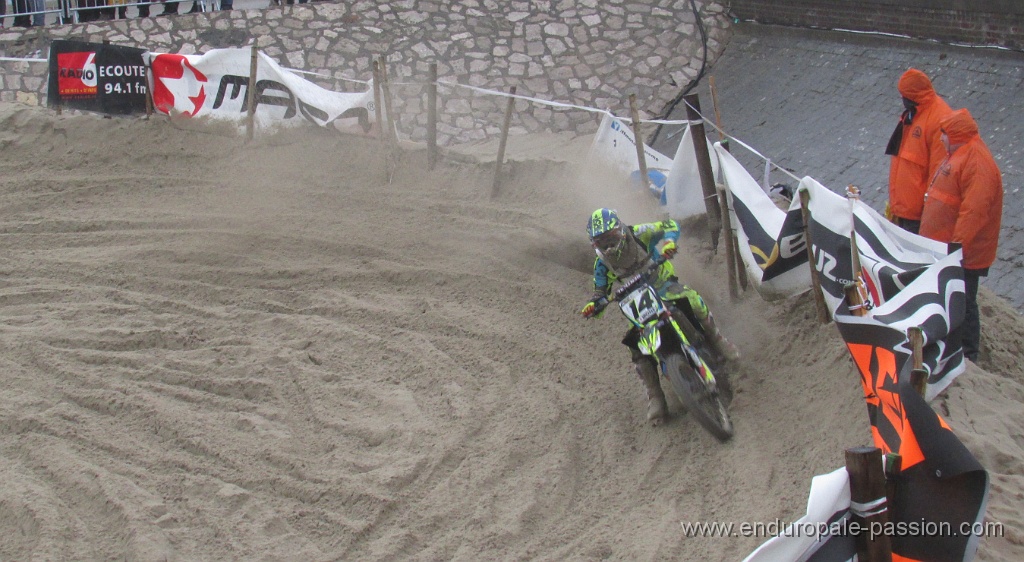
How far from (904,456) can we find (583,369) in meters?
4.16

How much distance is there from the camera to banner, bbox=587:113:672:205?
34.0 feet

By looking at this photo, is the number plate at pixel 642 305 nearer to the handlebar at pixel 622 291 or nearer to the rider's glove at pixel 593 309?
the handlebar at pixel 622 291

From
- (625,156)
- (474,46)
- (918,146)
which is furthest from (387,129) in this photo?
(918,146)

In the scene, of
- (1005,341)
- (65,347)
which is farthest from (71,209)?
(1005,341)

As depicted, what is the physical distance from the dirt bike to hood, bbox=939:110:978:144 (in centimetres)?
240

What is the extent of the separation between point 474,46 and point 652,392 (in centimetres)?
1049

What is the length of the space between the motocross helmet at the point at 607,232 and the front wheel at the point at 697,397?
1.04 metres

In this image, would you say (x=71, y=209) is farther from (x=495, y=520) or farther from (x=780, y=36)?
(x=780, y=36)

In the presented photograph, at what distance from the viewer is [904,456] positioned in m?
4.17

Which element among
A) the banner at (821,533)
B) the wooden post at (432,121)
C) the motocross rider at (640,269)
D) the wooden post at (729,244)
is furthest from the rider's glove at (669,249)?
the wooden post at (432,121)

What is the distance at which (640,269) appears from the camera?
7492 millimetres

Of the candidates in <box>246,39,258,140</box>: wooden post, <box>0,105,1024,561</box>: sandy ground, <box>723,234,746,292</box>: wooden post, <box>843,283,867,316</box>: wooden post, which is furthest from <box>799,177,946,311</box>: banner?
<box>246,39,258,140</box>: wooden post

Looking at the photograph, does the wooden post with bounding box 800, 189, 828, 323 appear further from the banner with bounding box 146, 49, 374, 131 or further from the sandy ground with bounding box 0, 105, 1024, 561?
the banner with bounding box 146, 49, 374, 131

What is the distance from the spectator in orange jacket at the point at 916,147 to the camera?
24.0 feet
